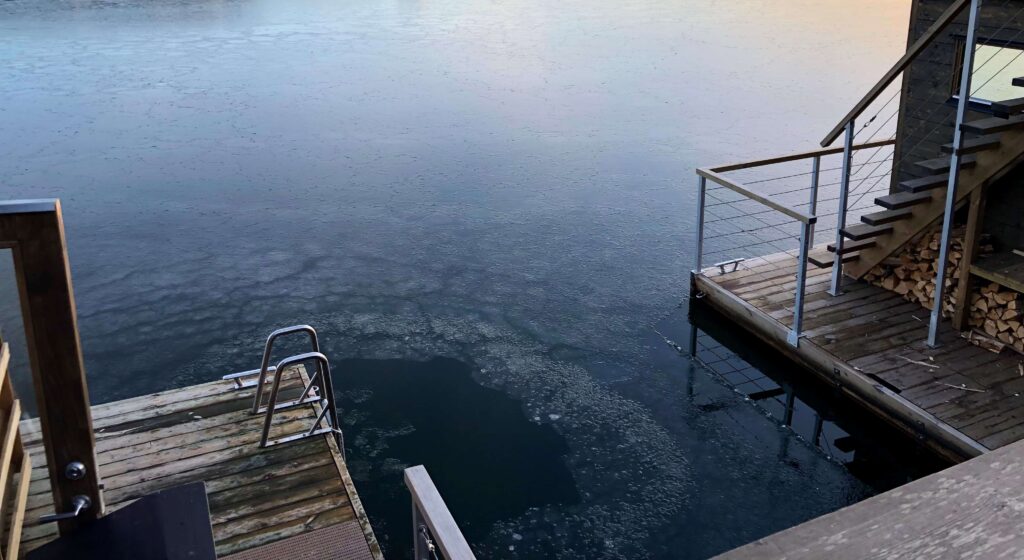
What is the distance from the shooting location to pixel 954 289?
21.7ft

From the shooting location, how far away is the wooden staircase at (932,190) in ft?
18.8

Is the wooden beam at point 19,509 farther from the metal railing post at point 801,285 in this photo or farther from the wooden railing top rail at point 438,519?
the metal railing post at point 801,285

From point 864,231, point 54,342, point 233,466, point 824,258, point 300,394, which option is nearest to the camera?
point 54,342

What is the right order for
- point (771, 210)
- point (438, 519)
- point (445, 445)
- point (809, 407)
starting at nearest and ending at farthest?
1. point (438, 519)
2. point (445, 445)
3. point (809, 407)
4. point (771, 210)

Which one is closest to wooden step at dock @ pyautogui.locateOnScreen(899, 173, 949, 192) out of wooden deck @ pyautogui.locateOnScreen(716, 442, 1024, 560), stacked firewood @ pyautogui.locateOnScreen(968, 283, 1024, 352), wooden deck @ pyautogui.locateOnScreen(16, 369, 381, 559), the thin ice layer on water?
stacked firewood @ pyautogui.locateOnScreen(968, 283, 1024, 352)

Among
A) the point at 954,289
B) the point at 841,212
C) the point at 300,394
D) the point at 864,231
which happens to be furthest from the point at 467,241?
the point at 954,289

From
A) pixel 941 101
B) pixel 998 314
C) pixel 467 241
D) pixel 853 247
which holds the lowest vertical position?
pixel 467 241

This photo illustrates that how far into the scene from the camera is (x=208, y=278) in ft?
28.1

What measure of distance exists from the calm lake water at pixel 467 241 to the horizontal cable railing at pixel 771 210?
40 centimetres

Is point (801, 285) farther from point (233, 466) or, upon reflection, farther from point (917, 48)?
point (233, 466)

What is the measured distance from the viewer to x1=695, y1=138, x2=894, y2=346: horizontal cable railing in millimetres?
7338

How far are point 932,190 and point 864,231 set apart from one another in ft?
1.84

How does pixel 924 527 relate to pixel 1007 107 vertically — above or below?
above

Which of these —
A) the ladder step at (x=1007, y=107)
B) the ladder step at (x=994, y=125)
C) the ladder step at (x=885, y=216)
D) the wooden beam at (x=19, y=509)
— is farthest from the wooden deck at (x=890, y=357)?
the wooden beam at (x=19, y=509)
